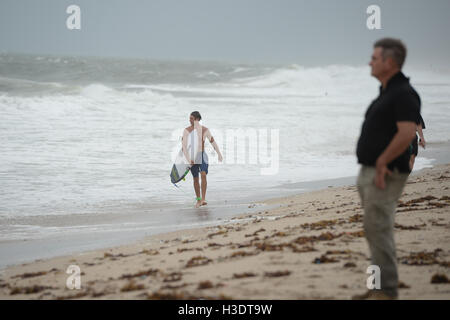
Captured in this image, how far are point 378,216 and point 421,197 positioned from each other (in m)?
4.65

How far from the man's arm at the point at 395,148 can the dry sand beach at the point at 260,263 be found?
3.29 feet

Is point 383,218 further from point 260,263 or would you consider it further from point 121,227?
point 121,227

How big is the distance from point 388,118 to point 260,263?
6.45ft

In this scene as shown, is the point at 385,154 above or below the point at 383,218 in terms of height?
above

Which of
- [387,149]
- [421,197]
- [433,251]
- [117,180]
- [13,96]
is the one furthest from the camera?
[13,96]

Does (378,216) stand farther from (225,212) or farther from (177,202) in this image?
(177,202)

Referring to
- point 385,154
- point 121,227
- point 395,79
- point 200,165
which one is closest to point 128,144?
point 200,165

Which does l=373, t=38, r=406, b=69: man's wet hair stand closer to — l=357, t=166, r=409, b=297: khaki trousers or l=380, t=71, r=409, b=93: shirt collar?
l=380, t=71, r=409, b=93: shirt collar

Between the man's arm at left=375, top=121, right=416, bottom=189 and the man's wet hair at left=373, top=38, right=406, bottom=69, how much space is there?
18.9 inches

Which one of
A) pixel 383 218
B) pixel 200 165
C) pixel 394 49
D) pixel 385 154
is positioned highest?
pixel 394 49

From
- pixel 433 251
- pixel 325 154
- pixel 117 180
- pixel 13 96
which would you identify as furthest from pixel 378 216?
pixel 13 96

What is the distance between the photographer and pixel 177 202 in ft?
33.1

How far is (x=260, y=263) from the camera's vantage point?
4.77 m

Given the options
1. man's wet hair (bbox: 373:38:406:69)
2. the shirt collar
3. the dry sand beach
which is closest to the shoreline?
the dry sand beach
